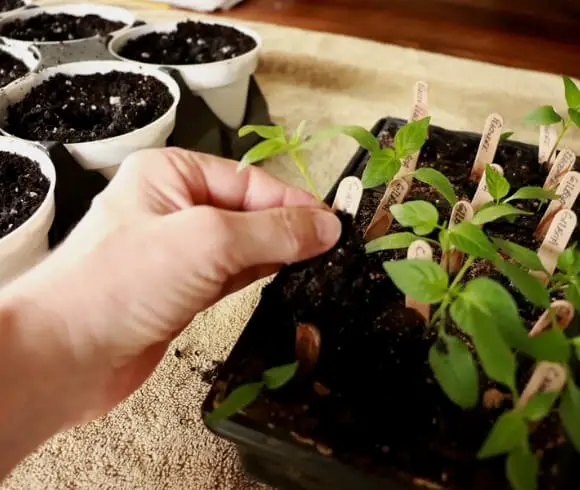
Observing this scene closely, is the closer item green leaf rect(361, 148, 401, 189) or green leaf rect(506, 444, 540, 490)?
green leaf rect(506, 444, 540, 490)

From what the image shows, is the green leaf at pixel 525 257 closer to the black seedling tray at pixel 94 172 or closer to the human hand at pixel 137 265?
the human hand at pixel 137 265

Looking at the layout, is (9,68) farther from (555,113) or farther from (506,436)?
(506,436)

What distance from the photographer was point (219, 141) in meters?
1.27

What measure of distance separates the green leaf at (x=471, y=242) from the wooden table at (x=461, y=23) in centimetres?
A: 122

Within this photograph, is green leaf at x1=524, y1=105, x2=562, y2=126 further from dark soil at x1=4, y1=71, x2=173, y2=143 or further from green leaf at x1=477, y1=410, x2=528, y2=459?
dark soil at x1=4, y1=71, x2=173, y2=143

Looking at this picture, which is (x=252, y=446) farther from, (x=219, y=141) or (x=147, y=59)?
(x=147, y=59)

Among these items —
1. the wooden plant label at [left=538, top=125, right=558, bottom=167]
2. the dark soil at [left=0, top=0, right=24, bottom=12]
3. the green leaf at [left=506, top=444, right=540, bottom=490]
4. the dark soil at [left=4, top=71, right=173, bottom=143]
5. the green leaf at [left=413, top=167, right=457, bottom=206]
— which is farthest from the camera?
the dark soil at [left=0, top=0, right=24, bottom=12]

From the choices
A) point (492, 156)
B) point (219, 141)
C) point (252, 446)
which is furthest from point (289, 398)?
point (219, 141)

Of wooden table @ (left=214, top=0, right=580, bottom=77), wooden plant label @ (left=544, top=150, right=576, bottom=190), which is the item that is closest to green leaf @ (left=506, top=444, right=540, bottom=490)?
wooden plant label @ (left=544, top=150, right=576, bottom=190)

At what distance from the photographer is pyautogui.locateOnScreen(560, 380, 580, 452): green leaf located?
0.45 m

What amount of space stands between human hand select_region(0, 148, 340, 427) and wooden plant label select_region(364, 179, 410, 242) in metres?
0.09

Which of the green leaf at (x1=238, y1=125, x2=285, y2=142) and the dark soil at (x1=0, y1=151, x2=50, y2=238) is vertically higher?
the green leaf at (x1=238, y1=125, x2=285, y2=142)

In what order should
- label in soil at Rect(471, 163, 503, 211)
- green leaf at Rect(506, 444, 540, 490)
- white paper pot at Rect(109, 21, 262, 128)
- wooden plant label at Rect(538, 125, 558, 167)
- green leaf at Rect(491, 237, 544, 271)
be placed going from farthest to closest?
white paper pot at Rect(109, 21, 262, 128)
wooden plant label at Rect(538, 125, 558, 167)
label in soil at Rect(471, 163, 503, 211)
green leaf at Rect(491, 237, 544, 271)
green leaf at Rect(506, 444, 540, 490)

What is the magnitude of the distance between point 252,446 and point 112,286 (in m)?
0.18
